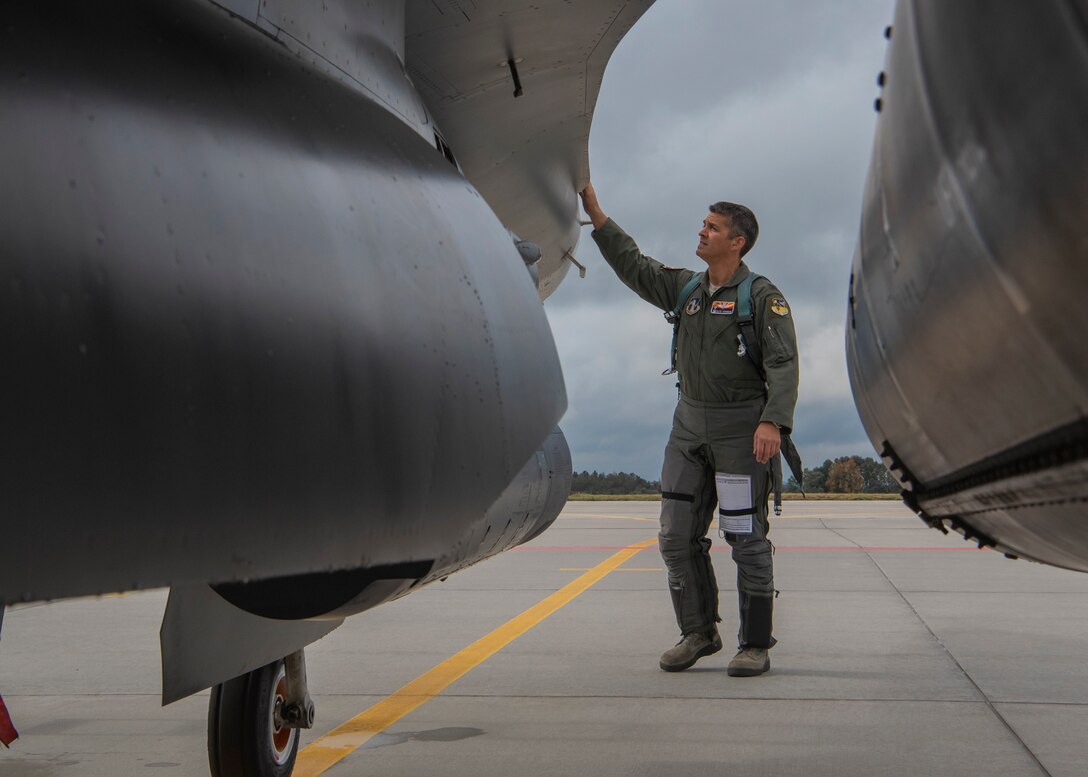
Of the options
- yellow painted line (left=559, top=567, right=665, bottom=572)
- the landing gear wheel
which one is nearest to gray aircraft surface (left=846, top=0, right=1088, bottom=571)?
the landing gear wheel

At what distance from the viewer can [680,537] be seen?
475cm

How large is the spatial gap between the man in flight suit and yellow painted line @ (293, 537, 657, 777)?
983mm

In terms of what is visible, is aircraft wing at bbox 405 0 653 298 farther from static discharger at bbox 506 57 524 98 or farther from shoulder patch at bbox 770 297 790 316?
shoulder patch at bbox 770 297 790 316

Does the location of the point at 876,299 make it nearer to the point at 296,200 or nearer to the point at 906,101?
the point at 906,101

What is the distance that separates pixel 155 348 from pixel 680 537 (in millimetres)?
3579

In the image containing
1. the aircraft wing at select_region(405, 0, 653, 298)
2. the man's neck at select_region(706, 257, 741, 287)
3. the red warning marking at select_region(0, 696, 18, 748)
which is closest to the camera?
the red warning marking at select_region(0, 696, 18, 748)

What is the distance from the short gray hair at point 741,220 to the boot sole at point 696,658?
178 cm

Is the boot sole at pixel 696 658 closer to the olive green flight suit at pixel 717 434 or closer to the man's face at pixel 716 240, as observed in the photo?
the olive green flight suit at pixel 717 434

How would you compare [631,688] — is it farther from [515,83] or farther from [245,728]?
[515,83]

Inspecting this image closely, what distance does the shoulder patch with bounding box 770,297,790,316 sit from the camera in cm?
452

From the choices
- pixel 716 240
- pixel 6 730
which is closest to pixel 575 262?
pixel 716 240

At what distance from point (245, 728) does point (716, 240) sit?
2859mm

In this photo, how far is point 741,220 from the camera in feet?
15.7

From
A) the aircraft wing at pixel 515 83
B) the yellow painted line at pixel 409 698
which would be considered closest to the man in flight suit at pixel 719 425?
the aircraft wing at pixel 515 83
